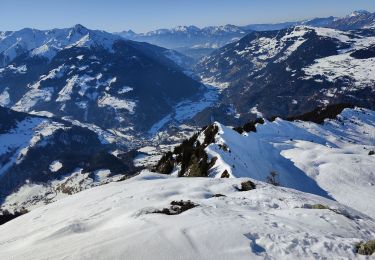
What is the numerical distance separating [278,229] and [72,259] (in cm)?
1419

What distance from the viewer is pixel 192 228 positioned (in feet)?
96.2

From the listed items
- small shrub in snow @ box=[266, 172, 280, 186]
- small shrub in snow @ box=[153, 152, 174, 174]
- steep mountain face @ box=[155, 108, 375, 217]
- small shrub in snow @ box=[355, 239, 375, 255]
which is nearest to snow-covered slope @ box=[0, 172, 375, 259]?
small shrub in snow @ box=[355, 239, 375, 255]

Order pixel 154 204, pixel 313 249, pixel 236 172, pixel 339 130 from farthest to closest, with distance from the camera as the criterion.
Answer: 1. pixel 339 130
2. pixel 236 172
3. pixel 154 204
4. pixel 313 249

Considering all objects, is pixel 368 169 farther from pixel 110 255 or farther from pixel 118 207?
pixel 110 255

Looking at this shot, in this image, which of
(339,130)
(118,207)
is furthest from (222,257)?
(339,130)

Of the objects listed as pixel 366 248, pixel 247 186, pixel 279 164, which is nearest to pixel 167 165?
pixel 279 164

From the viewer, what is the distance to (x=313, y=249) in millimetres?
26328

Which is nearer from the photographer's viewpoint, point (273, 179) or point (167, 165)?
point (273, 179)

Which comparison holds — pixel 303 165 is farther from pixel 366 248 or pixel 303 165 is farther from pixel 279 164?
pixel 366 248

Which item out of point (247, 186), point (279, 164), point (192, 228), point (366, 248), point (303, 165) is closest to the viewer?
point (366, 248)

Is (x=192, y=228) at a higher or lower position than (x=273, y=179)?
higher

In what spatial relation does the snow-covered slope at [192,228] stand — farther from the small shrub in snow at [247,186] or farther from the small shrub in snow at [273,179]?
the small shrub in snow at [273,179]

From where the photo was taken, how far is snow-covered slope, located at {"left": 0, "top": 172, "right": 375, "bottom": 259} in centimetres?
2578

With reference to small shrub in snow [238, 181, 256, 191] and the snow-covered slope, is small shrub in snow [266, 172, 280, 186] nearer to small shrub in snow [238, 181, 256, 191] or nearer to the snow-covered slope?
small shrub in snow [238, 181, 256, 191]
